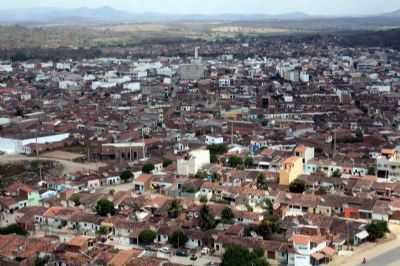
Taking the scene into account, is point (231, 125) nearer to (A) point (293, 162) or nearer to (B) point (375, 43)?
(A) point (293, 162)

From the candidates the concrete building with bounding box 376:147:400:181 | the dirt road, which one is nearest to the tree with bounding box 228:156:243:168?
the concrete building with bounding box 376:147:400:181

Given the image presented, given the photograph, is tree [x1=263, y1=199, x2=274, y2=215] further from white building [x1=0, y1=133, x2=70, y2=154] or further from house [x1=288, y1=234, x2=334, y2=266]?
white building [x1=0, y1=133, x2=70, y2=154]

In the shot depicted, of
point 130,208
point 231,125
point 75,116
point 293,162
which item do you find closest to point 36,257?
point 130,208

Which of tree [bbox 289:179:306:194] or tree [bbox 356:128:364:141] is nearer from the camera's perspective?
tree [bbox 289:179:306:194]

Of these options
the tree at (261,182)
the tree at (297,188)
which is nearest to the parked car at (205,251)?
the tree at (261,182)

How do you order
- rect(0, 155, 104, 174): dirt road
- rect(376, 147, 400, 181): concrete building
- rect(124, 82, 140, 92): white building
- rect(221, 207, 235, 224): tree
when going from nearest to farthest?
rect(221, 207, 235, 224): tree
rect(376, 147, 400, 181): concrete building
rect(0, 155, 104, 174): dirt road
rect(124, 82, 140, 92): white building

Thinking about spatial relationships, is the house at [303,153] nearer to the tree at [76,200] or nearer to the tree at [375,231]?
the tree at [375,231]
